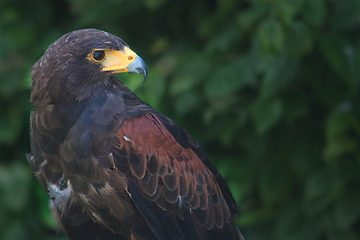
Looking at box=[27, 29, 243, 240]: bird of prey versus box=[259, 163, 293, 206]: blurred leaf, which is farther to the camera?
box=[259, 163, 293, 206]: blurred leaf

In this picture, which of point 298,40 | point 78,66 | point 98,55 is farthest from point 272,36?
point 78,66

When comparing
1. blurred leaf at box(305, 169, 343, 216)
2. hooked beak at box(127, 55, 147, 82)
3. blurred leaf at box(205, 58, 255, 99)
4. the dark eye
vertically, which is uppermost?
the dark eye

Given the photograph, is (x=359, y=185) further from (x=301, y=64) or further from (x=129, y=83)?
(x=129, y=83)

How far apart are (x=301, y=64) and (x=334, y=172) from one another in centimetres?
108

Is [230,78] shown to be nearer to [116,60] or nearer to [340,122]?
[340,122]

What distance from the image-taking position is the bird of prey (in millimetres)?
2482

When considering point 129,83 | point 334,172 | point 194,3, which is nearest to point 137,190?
point 129,83

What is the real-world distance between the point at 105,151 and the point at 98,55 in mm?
596

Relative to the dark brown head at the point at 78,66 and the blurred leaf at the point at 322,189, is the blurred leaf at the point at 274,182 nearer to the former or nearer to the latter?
the blurred leaf at the point at 322,189

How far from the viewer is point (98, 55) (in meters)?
2.53

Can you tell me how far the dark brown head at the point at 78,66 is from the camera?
8.12 feet

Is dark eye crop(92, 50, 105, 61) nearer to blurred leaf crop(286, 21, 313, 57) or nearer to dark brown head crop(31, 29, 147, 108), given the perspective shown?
dark brown head crop(31, 29, 147, 108)

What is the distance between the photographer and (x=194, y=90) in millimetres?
4148

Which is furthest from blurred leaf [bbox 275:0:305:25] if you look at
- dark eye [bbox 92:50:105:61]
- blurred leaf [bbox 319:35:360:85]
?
dark eye [bbox 92:50:105:61]
